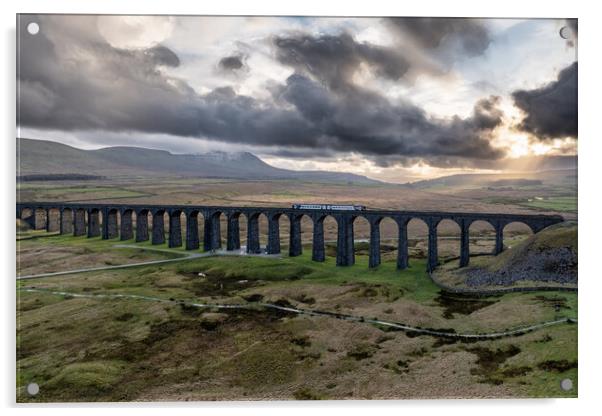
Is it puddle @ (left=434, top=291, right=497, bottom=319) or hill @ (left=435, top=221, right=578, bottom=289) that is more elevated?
hill @ (left=435, top=221, right=578, bottom=289)

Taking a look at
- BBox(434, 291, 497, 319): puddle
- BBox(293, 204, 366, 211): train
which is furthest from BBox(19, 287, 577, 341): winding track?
BBox(293, 204, 366, 211): train

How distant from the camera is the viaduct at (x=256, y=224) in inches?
2475

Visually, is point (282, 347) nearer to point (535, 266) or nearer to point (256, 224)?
point (535, 266)

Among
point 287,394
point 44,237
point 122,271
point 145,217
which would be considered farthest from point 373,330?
point 44,237

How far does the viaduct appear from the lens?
62.9 meters

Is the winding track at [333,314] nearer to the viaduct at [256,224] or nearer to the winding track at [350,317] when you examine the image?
the winding track at [350,317]

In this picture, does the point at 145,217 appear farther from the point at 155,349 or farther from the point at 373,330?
the point at 373,330

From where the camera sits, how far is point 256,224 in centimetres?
8025

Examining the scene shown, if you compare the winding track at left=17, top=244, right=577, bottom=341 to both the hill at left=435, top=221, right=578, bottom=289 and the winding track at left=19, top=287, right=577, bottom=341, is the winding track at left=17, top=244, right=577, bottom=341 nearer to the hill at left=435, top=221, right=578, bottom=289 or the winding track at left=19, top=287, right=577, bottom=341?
the winding track at left=19, top=287, right=577, bottom=341

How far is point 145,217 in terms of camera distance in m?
92.2

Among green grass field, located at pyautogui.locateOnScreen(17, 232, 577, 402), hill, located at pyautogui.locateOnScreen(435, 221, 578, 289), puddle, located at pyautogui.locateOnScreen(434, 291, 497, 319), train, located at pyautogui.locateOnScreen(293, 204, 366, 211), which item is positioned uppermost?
train, located at pyautogui.locateOnScreen(293, 204, 366, 211)

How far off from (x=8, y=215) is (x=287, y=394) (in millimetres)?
26446

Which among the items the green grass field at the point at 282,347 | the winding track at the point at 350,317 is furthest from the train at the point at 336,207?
the winding track at the point at 350,317

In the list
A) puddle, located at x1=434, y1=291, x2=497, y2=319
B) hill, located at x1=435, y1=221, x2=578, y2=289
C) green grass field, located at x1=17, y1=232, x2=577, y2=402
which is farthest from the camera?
hill, located at x1=435, y1=221, x2=578, y2=289
